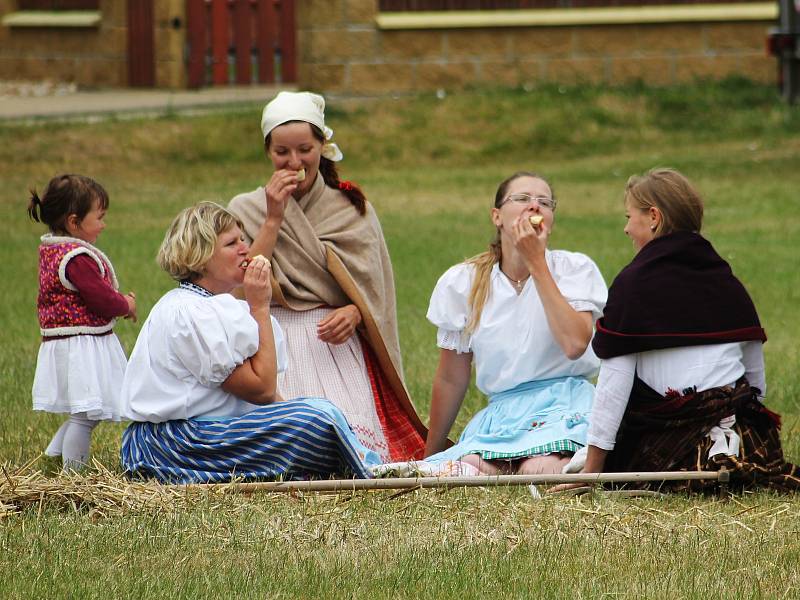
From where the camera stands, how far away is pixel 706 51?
1972 centimetres

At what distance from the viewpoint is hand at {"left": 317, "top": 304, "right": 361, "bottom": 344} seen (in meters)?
6.45

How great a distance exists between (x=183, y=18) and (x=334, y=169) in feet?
51.8

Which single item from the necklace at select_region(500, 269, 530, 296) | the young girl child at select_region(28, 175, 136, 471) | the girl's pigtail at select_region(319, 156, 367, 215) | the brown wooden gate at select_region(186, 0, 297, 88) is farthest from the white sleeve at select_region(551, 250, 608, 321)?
the brown wooden gate at select_region(186, 0, 297, 88)

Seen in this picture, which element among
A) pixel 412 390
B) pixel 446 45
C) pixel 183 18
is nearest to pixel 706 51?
pixel 446 45

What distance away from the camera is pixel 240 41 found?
22922mm

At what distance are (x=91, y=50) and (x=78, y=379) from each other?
16932 millimetres

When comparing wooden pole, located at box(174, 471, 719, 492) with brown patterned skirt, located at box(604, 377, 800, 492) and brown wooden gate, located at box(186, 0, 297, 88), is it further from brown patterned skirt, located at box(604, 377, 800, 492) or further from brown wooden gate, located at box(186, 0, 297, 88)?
brown wooden gate, located at box(186, 0, 297, 88)

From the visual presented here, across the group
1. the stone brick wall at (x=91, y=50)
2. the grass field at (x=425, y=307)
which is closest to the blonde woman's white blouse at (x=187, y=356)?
the grass field at (x=425, y=307)

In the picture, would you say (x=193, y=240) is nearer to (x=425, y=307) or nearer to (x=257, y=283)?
(x=257, y=283)

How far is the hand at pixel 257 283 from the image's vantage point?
5520mm

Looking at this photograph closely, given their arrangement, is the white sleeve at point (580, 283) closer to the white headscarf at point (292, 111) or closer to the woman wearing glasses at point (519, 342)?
the woman wearing glasses at point (519, 342)

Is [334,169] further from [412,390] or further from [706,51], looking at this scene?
[706,51]

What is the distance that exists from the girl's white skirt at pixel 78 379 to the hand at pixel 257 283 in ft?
3.17

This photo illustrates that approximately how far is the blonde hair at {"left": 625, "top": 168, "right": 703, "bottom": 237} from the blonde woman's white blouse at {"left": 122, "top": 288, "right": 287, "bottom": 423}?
60.8 inches
